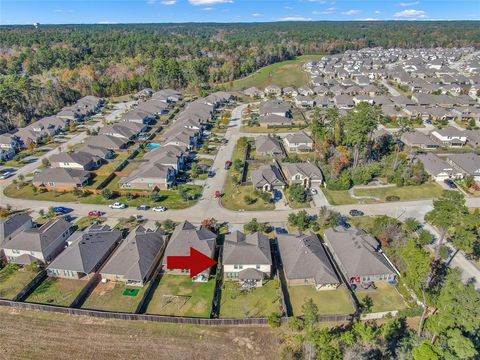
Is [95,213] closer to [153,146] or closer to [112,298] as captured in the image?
[112,298]

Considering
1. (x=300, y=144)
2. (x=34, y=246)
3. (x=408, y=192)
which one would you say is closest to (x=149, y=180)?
(x=34, y=246)

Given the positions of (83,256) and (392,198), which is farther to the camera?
(392,198)

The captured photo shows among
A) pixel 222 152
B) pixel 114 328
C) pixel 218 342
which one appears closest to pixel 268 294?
pixel 218 342

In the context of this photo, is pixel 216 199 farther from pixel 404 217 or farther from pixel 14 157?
pixel 14 157

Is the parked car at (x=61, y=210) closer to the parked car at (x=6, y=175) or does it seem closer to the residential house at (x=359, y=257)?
the parked car at (x=6, y=175)

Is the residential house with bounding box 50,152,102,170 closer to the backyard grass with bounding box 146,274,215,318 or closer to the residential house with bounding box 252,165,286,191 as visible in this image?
the residential house with bounding box 252,165,286,191

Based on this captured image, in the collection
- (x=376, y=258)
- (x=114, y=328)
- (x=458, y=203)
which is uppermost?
(x=458, y=203)
